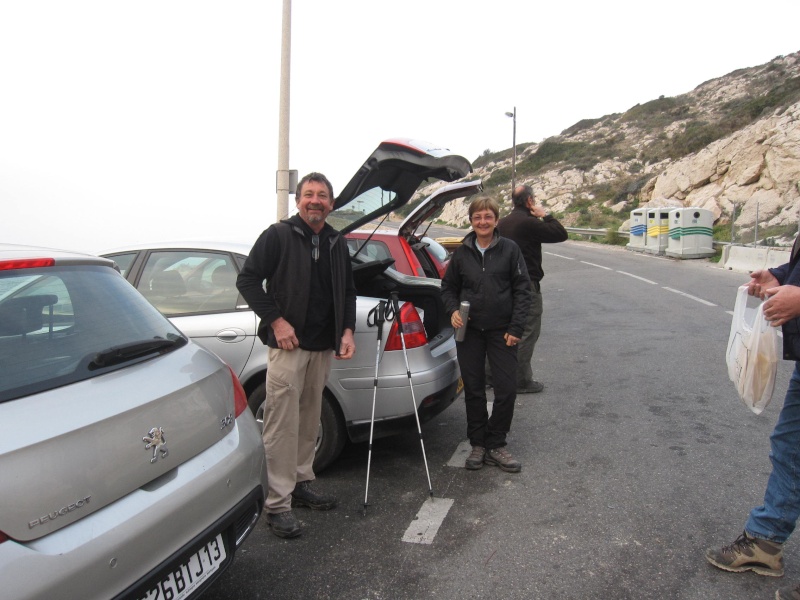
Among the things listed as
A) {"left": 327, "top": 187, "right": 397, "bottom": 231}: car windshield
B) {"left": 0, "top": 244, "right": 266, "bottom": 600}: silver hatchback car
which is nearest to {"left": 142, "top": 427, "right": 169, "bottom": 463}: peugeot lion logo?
{"left": 0, "top": 244, "right": 266, "bottom": 600}: silver hatchback car

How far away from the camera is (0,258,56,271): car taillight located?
2262 mm

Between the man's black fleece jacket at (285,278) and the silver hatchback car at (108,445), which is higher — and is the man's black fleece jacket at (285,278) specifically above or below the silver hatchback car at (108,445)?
above

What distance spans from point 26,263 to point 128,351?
1.58ft

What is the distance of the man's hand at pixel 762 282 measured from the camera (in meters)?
2.87

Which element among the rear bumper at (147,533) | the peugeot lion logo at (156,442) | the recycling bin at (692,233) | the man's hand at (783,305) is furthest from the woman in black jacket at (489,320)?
the recycling bin at (692,233)

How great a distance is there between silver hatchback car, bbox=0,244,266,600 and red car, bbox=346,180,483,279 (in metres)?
3.14

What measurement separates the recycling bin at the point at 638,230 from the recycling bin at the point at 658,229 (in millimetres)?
581

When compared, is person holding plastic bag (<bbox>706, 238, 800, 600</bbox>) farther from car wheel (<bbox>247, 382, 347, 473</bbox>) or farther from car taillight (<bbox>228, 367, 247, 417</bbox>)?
car taillight (<bbox>228, 367, 247, 417</bbox>)

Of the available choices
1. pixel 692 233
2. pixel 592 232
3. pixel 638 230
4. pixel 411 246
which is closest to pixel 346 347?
pixel 411 246

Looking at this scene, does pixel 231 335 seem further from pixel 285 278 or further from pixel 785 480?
pixel 785 480

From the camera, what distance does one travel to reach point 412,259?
6.29 m

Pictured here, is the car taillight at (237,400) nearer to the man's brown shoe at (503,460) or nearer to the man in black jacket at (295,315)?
the man in black jacket at (295,315)

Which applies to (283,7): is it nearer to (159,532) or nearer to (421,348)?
(421,348)

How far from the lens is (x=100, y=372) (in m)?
2.24
